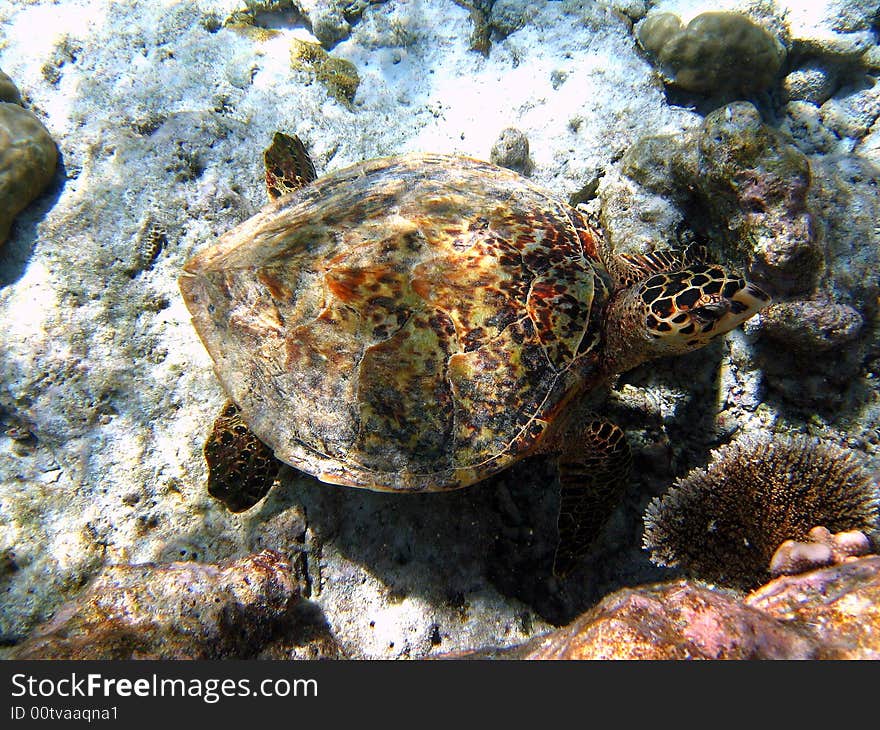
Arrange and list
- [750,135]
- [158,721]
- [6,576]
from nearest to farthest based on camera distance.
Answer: [158,721]
[750,135]
[6,576]

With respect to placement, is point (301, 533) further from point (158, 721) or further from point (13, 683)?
point (13, 683)

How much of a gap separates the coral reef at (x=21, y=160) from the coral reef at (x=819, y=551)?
4.96 m

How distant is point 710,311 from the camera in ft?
6.49

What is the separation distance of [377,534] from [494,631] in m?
0.83

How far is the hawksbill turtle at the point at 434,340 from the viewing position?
6.95 ft

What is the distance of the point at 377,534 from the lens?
2.54 meters

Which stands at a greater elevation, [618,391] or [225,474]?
[618,391]

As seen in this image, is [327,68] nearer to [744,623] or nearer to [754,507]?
[754,507]

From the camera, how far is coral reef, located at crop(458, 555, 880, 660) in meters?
1.23

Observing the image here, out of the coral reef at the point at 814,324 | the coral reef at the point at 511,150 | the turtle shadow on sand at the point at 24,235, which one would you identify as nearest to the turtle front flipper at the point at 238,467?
the turtle shadow on sand at the point at 24,235

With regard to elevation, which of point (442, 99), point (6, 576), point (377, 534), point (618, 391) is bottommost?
point (6, 576)

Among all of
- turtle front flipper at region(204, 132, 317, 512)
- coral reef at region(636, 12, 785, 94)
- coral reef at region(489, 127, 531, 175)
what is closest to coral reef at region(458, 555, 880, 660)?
turtle front flipper at region(204, 132, 317, 512)

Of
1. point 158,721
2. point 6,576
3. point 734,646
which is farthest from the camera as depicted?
point 6,576

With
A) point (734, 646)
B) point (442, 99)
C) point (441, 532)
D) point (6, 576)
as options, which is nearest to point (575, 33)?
point (442, 99)
